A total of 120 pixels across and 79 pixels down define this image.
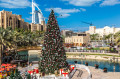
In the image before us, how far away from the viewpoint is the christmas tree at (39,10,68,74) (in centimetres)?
1647

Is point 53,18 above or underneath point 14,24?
underneath

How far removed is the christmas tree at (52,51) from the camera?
16.5 metres

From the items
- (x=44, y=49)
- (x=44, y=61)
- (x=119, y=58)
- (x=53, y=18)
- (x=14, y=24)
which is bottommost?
(x=119, y=58)

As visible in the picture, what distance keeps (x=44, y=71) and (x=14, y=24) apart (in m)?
105

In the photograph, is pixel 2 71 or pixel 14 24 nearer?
pixel 2 71

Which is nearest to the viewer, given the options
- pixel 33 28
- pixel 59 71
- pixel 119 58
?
pixel 59 71

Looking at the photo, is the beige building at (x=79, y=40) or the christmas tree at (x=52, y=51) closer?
the christmas tree at (x=52, y=51)

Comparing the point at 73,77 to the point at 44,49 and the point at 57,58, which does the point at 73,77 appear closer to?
the point at 57,58

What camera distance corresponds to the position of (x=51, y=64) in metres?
16.4

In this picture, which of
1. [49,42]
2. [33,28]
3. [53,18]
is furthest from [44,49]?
[33,28]

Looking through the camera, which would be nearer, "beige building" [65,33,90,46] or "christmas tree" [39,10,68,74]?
"christmas tree" [39,10,68,74]

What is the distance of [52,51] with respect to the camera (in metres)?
16.7

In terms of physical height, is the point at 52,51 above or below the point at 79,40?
below

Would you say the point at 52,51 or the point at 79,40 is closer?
the point at 52,51
